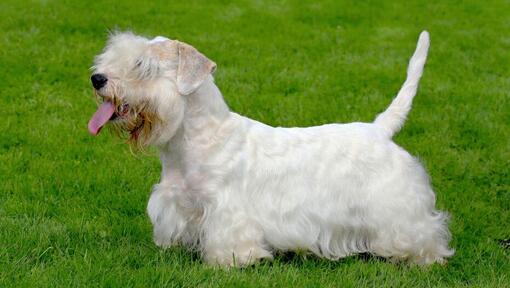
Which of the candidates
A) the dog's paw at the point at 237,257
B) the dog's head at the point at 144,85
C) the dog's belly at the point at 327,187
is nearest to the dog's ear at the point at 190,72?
the dog's head at the point at 144,85

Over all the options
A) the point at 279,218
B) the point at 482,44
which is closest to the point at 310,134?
the point at 279,218

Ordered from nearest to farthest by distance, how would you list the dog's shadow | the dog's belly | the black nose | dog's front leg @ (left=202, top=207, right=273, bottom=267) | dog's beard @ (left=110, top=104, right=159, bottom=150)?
1. the black nose
2. dog's beard @ (left=110, top=104, right=159, bottom=150)
3. dog's front leg @ (left=202, top=207, right=273, bottom=267)
4. the dog's belly
5. the dog's shadow

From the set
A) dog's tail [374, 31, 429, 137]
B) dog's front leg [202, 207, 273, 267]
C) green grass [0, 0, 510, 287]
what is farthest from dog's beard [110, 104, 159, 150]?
dog's tail [374, 31, 429, 137]

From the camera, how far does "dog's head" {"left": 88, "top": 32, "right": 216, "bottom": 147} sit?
15.3ft

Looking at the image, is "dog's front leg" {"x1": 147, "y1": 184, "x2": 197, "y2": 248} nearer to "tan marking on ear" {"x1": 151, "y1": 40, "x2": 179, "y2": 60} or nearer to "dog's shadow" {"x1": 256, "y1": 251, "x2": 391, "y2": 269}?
"dog's shadow" {"x1": 256, "y1": 251, "x2": 391, "y2": 269}

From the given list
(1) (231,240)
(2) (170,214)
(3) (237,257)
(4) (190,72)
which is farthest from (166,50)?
(3) (237,257)

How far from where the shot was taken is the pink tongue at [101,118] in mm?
4670

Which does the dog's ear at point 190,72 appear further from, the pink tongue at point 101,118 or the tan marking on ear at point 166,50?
the pink tongue at point 101,118

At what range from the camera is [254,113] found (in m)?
8.74

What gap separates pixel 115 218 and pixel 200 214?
3.70 ft

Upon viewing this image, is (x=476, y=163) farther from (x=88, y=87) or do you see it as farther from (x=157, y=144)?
(x=88, y=87)

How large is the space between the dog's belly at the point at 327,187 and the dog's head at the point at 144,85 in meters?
0.61

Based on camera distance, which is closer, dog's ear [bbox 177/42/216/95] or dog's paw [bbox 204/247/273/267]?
dog's ear [bbox 177/42/216/95]

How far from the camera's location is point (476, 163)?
7.61 meters
